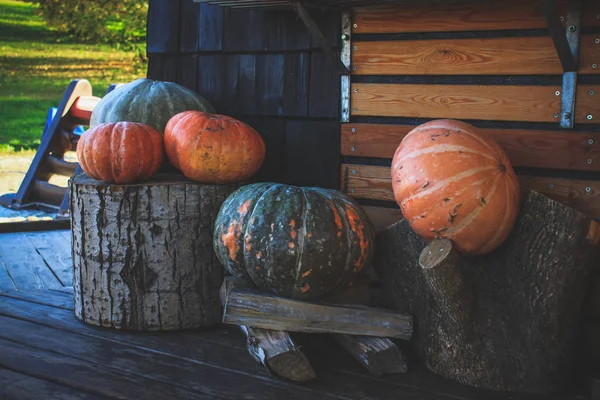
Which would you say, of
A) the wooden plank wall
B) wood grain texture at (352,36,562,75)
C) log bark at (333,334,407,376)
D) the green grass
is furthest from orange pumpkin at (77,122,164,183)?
the green grass

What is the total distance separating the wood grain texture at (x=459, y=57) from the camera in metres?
3.12

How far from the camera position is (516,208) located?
2887 millimetres

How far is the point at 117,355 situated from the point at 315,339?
92 centimetres

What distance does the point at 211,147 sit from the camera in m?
3.53

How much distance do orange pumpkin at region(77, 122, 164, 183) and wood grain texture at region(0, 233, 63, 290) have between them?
122cm

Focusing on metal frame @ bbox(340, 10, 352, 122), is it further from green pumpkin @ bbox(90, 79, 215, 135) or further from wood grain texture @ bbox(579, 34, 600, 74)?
wood grain texture @ bbox(579, 34, 600, 74)

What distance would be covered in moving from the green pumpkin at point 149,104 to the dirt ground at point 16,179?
2.82 meters

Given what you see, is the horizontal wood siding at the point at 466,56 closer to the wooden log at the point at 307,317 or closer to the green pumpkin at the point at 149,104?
the green pumpkin at the point at 149,104

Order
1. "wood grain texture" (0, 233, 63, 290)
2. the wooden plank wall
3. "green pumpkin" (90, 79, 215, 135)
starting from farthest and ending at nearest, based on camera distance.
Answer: "wood grain texture" (0, 233, 63, 290) < "green pumpkin" (90, 79, 215, 135) < the wooden plank wall

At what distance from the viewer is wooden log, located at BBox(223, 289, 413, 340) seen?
3135 millimetres

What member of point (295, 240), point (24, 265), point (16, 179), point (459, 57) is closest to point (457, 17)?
point (459, 57)

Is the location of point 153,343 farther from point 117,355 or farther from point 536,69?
point 536,69

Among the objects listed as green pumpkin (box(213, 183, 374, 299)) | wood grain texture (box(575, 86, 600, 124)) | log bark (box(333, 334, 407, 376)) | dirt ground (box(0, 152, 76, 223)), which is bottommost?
dirt ground (box(0, 152, 76, 223))

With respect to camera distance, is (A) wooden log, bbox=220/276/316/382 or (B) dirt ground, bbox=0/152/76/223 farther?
(B) dirt ground, bbox=0/152/76/223
